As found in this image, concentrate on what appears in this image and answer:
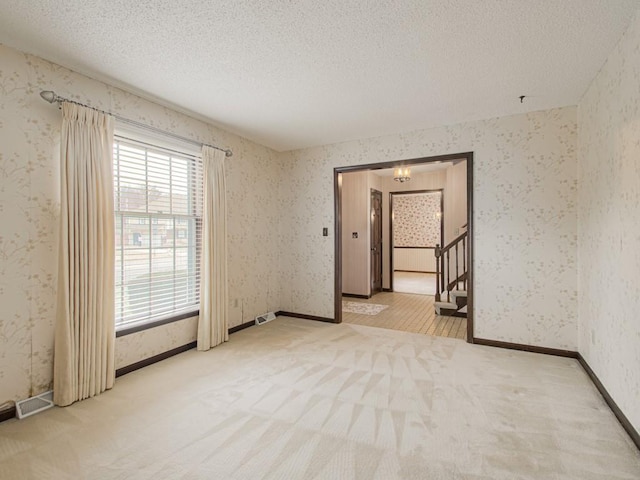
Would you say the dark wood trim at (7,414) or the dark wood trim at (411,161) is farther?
the dark wood trim at (411,161)

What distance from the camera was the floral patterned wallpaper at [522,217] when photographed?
11.1 feet

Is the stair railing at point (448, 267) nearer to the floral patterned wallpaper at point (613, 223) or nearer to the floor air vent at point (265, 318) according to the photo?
the floral patterned wallpaper at point (613, 223)

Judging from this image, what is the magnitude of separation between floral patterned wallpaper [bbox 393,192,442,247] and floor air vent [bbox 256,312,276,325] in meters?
6.61

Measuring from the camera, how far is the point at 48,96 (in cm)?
237

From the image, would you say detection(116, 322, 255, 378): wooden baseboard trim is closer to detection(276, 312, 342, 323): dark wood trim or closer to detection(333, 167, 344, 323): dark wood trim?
detection(276, 312, 342, 323): dark wood trim

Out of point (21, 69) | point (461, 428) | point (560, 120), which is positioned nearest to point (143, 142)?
point (21, 69)

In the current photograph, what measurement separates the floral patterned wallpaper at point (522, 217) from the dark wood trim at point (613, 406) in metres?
0.52

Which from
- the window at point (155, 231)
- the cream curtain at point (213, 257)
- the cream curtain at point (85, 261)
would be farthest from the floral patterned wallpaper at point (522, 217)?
the cream curtain at point (85, 261)

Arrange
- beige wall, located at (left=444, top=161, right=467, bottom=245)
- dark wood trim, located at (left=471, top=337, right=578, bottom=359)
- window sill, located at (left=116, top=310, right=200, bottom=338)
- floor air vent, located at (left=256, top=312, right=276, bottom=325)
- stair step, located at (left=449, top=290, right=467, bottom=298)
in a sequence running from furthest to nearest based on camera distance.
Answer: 1. beige wall, located at (left=444, top=161, right=467, bottom=245)
2. stair step, located at (left=449, top=290, right=467, bottom=298)
3. floor air vent, located at (left=256, top=312, right=276, bottom=325)
4. dark wood trim, located at (left=471, top=337, right=578, bottom=359)
5. window sill, located at (left=116, top=310, right=200, bottom=338)

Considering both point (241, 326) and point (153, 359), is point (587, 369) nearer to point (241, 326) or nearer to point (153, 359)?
point (241, 326)

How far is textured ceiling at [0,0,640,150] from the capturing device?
1.89m

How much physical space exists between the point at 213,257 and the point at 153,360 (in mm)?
1197

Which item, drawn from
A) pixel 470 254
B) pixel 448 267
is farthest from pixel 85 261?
pixel 448 267

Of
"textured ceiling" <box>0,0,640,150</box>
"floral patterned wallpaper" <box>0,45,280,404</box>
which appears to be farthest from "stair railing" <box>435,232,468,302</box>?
"floral patterned wallpaper" <box>0,45,280,404</box>
